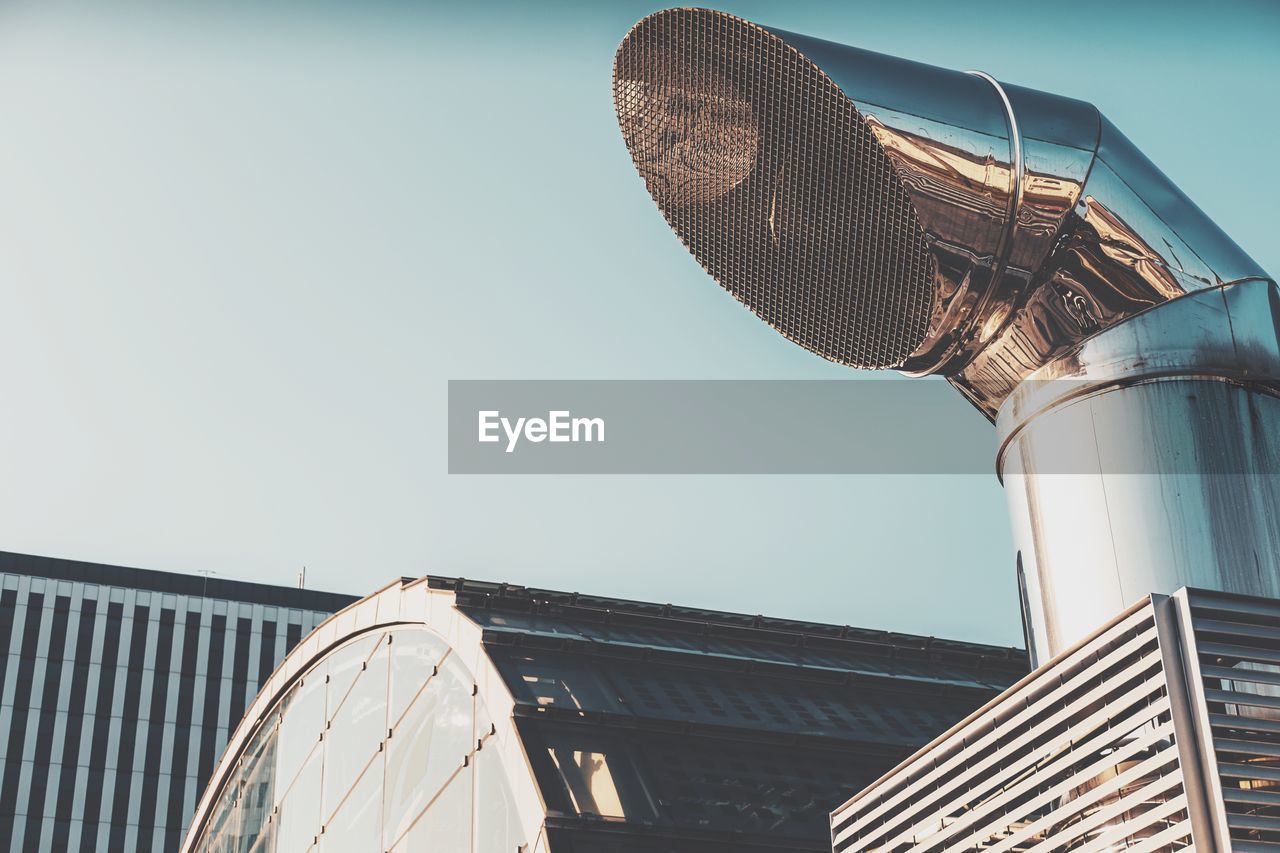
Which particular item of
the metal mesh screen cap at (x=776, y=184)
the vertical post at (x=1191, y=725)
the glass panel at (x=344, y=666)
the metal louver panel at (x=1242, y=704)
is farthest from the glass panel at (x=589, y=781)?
the vertical post at (x=1191, y=725)

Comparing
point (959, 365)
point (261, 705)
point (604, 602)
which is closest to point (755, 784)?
point (604, 602)

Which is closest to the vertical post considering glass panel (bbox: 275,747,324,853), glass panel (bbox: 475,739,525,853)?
glass panel (bbox: 475,739,525,853)

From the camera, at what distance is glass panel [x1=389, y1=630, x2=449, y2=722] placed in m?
17.7

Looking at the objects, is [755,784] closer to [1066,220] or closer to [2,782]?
[1066,220]

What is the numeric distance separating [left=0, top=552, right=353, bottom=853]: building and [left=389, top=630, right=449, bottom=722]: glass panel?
57.4 metres

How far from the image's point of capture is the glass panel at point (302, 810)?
19453 millimetres

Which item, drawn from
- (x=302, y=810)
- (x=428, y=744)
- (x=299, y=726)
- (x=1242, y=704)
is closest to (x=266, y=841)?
(x=302, y=810)

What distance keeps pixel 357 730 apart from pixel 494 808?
404 cm

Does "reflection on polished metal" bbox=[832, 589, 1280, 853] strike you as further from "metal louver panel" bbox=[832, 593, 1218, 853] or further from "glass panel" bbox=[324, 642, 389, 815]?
"glass panel" bbox=[324, 642, 389, 815]

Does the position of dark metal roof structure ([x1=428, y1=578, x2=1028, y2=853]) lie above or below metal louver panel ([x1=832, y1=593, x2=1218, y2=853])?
above

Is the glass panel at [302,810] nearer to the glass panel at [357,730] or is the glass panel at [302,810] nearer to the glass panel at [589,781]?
the glass panel at [357,730]

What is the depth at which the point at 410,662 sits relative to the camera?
1812 cm

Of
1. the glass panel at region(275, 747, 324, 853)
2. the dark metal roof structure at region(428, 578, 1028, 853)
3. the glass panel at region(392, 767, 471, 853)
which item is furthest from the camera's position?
the glass panel at region(275, 747, 324, 853)

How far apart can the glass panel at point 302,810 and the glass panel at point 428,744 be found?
2201 millimetres
